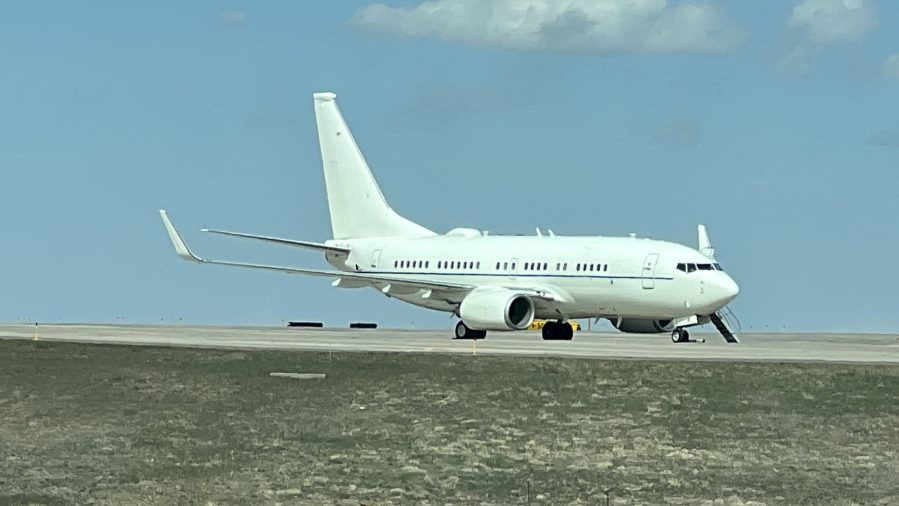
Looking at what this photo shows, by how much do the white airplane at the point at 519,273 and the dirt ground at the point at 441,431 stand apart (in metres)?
19.4

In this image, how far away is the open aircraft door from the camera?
62.6 m

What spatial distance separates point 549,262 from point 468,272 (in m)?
4.39

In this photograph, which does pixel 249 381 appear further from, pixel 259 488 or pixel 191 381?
pixel 259 488

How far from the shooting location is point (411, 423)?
109ft

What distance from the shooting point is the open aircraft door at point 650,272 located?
6259cm

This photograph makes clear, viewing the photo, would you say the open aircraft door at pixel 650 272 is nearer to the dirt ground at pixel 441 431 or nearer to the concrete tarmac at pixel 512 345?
the concrete tarmac at pixel 512 345

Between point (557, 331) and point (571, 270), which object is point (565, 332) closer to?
point (557, 331)

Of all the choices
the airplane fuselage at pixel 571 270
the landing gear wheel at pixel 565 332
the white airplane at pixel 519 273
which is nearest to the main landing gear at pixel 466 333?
the white airplane at pixel 519 273

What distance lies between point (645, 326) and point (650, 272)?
488 cm

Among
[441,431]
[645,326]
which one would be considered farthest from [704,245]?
[441,431]

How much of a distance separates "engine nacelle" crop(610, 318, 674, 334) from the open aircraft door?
14.2 feet

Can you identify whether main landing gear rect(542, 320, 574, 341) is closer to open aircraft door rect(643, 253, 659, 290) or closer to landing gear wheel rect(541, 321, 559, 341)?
landing gear wheel rect(541, 321, 559, 341)

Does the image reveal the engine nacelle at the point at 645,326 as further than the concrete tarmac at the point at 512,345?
Yes

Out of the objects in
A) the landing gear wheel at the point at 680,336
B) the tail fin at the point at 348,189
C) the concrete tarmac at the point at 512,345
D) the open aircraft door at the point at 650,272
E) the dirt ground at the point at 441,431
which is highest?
the tail fin at the point at 348,189
